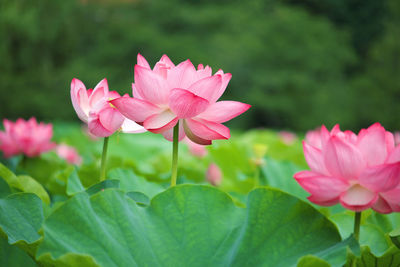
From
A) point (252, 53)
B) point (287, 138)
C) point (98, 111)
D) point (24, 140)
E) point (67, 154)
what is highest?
point (98, 111)

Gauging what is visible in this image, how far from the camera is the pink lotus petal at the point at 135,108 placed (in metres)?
0.46

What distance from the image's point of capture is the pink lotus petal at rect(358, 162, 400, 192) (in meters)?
0.41

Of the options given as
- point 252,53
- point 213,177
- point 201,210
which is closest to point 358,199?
point 201,210

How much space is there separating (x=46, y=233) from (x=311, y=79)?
40.7 feet

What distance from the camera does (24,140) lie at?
115 centimetres

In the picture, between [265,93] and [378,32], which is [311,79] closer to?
[265,93]

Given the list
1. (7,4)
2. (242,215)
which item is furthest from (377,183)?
(7,4)

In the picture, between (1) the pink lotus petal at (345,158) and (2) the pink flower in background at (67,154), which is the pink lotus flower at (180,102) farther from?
(2) the pink flower in background at (67,154)

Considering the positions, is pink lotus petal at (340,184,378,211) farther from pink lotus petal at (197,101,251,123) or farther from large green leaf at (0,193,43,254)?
large green leaf at (0,193,43,254)

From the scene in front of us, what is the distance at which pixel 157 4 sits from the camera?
1236 cm

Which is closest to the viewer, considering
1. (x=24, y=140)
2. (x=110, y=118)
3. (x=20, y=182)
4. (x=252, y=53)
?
(x=110, y=118)

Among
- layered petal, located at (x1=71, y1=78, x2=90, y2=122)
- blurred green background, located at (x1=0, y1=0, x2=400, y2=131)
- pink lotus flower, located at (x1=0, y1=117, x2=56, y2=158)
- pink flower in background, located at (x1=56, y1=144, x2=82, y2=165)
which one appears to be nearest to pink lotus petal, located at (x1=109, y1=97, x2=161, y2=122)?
layered petal, located at (x1=71, y1=78, x2=90, y2=122)

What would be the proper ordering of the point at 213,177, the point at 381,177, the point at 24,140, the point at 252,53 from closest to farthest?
the point at 381,177, the point at 24,140, the point at 213,177, the point at 252,53

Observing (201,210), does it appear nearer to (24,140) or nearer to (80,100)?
(80,100)
